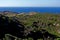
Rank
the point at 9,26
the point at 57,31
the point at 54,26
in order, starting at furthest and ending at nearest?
the point at 54,26 < the point at 57,31 < the point at 9,26

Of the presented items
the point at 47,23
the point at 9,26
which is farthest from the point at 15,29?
the point at 47,23

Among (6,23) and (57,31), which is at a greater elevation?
(6,23)

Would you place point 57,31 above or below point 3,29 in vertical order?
below

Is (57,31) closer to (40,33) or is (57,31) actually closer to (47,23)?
(47,23)

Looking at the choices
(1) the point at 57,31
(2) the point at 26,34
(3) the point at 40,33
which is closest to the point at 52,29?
(1) the point at 57,31

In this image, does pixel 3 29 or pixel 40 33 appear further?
pixel 40 33

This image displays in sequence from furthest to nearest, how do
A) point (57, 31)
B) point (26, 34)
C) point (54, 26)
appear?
point (54, 26)
point (57, 31)
point (26, 34)

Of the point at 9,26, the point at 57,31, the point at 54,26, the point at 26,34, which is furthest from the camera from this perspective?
the point at 54,26

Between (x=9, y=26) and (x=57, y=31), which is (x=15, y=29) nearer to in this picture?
(x=9, y=26)

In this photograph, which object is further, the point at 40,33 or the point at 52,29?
the point at 52,29
